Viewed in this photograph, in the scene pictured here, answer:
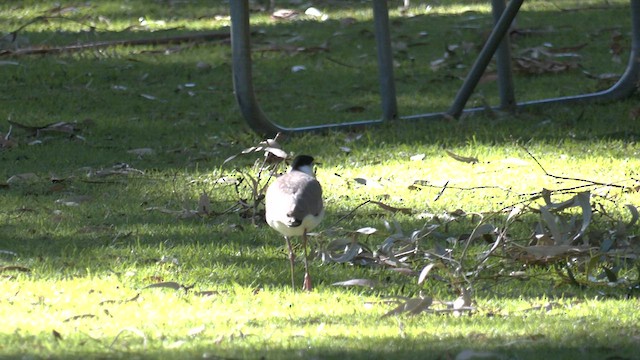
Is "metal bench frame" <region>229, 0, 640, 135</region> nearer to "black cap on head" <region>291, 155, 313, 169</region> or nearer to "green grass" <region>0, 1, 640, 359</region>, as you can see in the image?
"green grass" <region>0, 1, 640, 359</region>

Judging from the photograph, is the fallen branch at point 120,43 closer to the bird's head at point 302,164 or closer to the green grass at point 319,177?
the green grass at point 319,177

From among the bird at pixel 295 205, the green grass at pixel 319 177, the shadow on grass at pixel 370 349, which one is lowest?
the green grass at pixel 319 177

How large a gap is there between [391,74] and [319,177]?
150 cm

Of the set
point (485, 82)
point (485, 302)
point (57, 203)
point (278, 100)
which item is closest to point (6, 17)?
point (278, 100)

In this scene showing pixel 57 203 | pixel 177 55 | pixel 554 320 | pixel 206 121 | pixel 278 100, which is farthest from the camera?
pixel 177 55

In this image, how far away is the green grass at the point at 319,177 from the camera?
15.8 ft

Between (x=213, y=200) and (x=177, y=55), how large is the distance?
15.3 feet

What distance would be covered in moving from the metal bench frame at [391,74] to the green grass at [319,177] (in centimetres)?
13

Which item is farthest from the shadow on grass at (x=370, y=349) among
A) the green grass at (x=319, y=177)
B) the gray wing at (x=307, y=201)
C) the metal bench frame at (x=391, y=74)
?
the metal bench frame at (x=391, y=74)

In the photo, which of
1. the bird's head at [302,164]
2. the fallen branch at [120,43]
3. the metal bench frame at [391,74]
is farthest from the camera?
the fallen branch at [120,43]

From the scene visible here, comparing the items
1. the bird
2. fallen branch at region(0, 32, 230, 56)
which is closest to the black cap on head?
the bird

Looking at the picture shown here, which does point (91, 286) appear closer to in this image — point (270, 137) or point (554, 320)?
point (554, 320)

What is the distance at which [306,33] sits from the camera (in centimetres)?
1313

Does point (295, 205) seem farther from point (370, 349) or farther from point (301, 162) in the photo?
point (370, 349)
